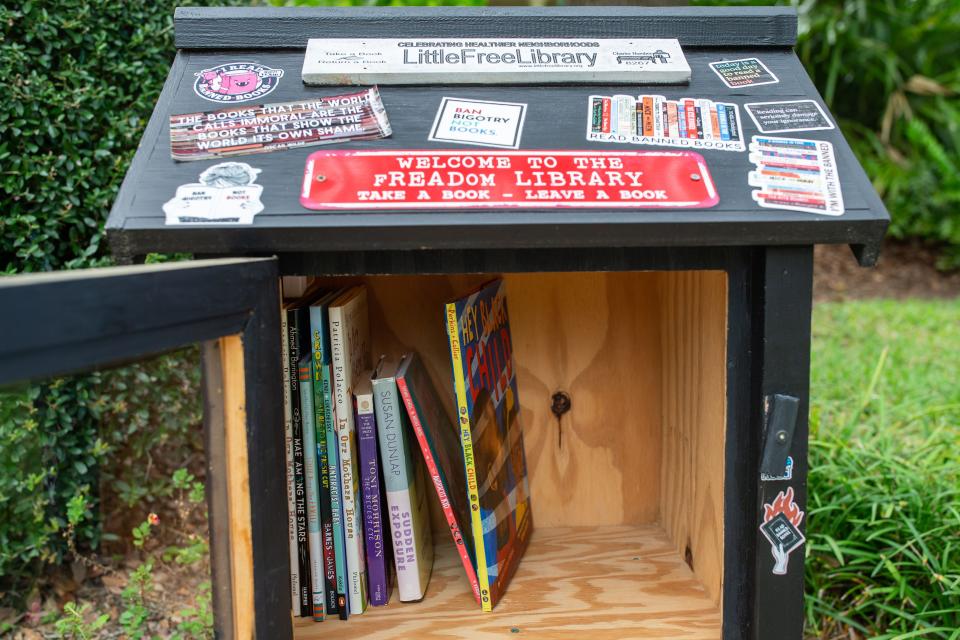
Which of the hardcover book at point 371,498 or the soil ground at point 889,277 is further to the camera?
the soil ground at point 889,277

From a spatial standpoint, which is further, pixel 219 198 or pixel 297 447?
pixel 297 447

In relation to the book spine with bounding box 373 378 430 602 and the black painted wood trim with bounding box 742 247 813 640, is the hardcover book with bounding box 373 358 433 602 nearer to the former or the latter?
the book spine with bounding box 373 378 430 602

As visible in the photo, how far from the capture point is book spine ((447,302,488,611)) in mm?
1143

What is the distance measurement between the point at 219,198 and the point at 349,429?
43cm

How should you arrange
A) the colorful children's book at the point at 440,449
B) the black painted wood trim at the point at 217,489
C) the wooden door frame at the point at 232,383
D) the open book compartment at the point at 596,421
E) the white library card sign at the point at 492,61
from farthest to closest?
the open book compartment at the point at 596,421, the colorful children's book at the point at 440,449, the white library card sign at the point at 492,61, the black painted wood trim at the point at 217,489, the wooden door frame at the point at 232,383

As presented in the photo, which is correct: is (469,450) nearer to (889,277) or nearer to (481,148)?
(481,148)

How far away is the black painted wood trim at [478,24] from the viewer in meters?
1.13

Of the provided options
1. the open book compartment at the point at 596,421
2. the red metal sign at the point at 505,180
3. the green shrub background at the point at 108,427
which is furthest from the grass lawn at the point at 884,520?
the red metal sign at the point at 505,180

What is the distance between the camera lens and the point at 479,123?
103 cm

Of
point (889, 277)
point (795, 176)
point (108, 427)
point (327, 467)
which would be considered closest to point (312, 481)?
point (327, 467)

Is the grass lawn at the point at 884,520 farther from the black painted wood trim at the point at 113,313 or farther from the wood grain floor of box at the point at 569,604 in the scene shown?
the black painted wood trim at the point at 113,313

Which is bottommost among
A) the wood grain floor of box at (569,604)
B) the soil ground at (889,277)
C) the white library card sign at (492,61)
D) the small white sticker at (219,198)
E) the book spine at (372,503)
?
the soil ground at (889,277)

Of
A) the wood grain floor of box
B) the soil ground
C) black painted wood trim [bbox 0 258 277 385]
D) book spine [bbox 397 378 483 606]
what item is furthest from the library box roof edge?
the soil ground

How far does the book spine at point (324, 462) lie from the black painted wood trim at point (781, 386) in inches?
24.4
